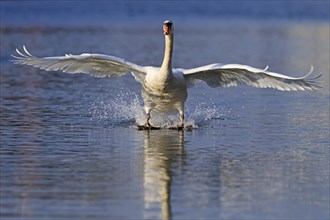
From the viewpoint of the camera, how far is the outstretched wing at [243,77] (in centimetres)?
1631

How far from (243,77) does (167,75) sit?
4.89 ft

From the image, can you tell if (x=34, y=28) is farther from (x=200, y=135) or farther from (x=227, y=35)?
(x=200, y=135)

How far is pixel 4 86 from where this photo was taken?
73.8 ft

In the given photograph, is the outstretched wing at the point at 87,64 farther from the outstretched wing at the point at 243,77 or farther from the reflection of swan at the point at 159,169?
the reflection of swan at the point at 159,169

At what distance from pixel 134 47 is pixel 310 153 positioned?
24217 mm

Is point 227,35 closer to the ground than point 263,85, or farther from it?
farther from it

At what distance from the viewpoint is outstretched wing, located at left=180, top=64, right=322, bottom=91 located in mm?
16312

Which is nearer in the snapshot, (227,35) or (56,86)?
(56,86)

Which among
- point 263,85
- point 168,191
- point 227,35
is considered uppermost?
point 227,35

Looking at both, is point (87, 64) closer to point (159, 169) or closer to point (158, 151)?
point (158, 151)

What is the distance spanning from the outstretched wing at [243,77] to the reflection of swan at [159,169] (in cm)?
134

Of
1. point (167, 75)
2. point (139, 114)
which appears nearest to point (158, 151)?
point (167, 75)

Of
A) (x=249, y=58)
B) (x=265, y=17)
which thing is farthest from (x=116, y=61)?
(x=265, y=17)

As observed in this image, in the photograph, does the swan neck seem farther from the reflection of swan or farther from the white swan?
the reflection of swan
